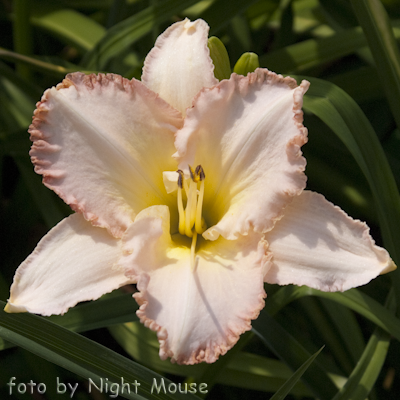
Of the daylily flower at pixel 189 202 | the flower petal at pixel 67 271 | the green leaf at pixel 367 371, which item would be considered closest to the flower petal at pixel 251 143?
the daylily flower at pixel 189 202

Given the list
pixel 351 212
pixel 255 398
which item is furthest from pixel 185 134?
pixel 255 398

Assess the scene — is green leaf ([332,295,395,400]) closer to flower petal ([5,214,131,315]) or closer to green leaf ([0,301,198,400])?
green leaf ([0,301,198,400])

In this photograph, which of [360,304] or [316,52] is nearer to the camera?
[360,304]

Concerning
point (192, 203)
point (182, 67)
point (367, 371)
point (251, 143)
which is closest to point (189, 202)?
point (192, 203)

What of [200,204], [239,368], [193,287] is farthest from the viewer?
[239,368]

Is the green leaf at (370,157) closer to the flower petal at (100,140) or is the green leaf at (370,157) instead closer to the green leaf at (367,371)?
the green leaf at (367,371)

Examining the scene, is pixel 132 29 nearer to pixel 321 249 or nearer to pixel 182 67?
pixel 182 67

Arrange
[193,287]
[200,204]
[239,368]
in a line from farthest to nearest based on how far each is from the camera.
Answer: [239,368] < [200,204] < [193,287]

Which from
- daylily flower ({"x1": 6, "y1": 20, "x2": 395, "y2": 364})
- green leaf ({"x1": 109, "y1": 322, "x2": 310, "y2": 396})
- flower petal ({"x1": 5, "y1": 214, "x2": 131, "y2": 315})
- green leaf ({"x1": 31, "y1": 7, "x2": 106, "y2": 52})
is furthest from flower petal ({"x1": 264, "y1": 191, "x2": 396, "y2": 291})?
green leaf ({"x1": 31, "y1": 7, "x2": 106, "y2": 52})

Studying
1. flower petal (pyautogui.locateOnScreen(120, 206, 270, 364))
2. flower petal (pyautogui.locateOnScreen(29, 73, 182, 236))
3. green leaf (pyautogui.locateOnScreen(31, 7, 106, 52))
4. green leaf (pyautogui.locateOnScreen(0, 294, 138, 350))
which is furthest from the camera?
green leaf (pyautogui.locateOnScreen(31, 7, 106, 52))
